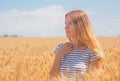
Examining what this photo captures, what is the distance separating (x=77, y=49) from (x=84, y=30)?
0.20 meters

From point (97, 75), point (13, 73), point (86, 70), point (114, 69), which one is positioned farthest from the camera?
point (13, 73)

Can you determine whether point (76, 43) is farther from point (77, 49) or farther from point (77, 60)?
point (77, 60)

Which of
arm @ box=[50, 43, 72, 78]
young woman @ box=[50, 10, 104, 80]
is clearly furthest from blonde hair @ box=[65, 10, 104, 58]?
arm @ box=[50, 43, 72, 78]

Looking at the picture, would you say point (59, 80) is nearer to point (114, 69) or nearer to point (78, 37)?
point (114, 69)

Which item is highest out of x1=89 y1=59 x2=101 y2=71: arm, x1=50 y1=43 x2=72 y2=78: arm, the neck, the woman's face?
the woman's face

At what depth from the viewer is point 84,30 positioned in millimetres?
3541

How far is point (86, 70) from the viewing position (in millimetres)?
3516

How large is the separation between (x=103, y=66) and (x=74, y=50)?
0.32m

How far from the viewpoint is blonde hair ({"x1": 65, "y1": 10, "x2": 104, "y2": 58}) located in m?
3.54

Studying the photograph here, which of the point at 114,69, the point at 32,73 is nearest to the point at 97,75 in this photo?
the point at 114,69

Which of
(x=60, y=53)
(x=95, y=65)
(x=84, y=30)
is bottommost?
(x=95, y=65)

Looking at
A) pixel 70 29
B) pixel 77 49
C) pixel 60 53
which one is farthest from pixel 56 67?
pixel 70 29

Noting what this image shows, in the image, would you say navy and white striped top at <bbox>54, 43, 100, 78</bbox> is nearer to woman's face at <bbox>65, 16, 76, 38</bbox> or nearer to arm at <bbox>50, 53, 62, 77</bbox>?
arm at <bbox>50, 53, 62, 77</bbox>

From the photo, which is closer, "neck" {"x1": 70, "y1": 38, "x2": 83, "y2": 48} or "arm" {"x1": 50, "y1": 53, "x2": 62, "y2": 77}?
"arm" {"x1": 50, "y1": 53, "x2": 62, "y2": 77}
